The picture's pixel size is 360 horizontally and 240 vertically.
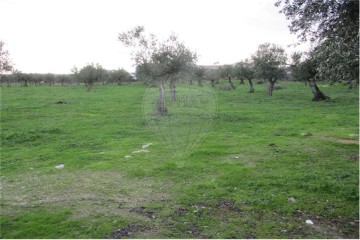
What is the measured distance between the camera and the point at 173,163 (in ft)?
43.7

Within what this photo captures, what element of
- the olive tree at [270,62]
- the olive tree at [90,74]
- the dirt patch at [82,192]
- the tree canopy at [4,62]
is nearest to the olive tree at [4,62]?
the tree canopy at [4,62]

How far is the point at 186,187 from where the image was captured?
10.6 metres

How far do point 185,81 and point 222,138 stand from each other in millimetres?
6991

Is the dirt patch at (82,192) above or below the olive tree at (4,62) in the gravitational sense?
below

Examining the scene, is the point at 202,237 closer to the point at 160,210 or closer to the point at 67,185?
the point at 160,210

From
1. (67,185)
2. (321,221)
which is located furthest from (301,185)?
(67,185)

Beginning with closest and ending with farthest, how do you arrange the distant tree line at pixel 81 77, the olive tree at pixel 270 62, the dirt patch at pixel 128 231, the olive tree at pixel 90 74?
the dirt patch at pixel 128 231, the olive tree at pixel 270 62, the olive tree at pixel 90 74, the distant tree line at pixel 81 77

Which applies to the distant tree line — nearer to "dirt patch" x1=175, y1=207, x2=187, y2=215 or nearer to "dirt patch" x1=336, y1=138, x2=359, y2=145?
"dirt patch" x1=336, y1=138, x2=359, y2=145

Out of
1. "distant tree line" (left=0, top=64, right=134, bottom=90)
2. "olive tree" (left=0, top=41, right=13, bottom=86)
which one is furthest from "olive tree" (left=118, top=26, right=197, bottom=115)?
"distant tree line" (left=0, top=64, right=134, bottom=90)

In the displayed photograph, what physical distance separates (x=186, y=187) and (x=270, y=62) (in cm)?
4306

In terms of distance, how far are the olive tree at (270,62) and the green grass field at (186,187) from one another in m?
31.1

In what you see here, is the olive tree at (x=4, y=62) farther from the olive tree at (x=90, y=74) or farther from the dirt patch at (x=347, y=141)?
the olive tree at (x=90, y=74)

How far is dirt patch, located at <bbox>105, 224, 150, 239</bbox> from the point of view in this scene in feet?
24.9

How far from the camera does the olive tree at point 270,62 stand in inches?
1944
